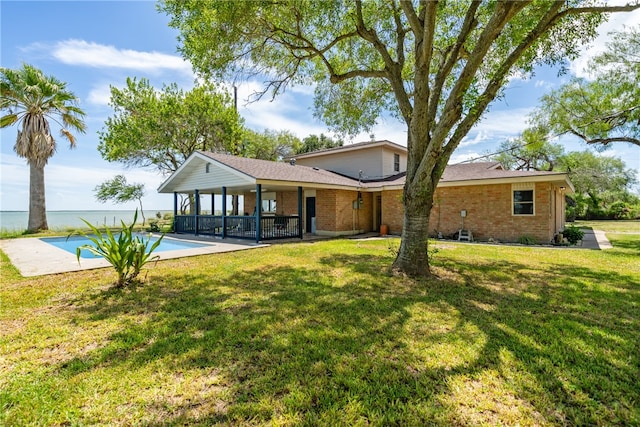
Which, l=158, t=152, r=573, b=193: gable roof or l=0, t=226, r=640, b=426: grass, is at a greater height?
l=158, t=152, r=573, b=193: gable roof

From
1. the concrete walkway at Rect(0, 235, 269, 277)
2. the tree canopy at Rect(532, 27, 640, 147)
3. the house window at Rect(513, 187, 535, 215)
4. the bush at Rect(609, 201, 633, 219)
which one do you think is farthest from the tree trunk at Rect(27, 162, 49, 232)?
the bush at Rect(609, 201, 633, 219)

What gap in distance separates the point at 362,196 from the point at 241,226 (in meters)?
6.93

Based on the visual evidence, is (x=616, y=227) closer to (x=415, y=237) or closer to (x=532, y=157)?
(x=532, y=157)

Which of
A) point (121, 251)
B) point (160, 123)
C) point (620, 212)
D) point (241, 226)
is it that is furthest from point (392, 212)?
point (620, 212)

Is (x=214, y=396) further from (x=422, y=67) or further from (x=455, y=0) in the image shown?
(x=455, y=0)

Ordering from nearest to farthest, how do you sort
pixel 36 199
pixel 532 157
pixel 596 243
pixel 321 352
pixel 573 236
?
pixel 321 352 < pixel 573 236 < pixel 596 243 < pixel 36 199 < pixel 532 157

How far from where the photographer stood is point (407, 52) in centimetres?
1076

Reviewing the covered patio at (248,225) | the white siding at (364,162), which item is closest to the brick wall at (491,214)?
the white siding at (364,162)

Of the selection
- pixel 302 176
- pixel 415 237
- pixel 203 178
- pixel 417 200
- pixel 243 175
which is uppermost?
pixel 203 178

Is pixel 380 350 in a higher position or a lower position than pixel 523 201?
lower

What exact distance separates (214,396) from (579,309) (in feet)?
18.0

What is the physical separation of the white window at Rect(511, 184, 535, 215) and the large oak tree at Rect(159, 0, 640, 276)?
18.2 feet

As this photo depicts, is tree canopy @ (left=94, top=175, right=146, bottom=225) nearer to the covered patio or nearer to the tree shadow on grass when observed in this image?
the covered patio

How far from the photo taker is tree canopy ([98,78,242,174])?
2178 cm
